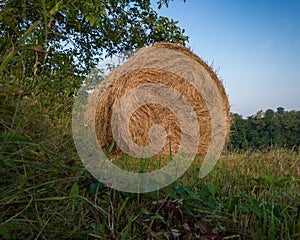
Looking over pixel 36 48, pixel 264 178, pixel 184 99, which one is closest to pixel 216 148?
pixel 184 99

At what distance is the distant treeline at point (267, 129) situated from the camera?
5359mm

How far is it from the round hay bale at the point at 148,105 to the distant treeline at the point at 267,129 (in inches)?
23.1

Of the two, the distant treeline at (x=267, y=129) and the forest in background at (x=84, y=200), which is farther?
the distant treeline at (x=267, y=129)

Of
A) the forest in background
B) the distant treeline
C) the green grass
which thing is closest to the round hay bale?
the distant treeline

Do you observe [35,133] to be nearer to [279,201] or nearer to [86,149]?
[86,149]

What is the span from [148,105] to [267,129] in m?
2.85

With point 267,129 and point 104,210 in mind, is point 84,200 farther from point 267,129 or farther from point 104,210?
point 267,129

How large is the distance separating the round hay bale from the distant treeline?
586 millimetres

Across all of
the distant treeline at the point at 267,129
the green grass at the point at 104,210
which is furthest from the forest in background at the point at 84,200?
the distant treeline at the point at 267,129

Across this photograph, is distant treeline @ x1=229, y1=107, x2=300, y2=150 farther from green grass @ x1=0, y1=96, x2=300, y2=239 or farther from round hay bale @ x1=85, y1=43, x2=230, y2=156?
green grass @ x1=0, y1=96, x2=300, y2=239

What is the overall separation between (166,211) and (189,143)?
131 inches

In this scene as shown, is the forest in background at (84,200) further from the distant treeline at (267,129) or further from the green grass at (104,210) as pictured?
the distant treeline at (267,129)

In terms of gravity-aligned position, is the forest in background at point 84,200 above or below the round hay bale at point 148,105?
below

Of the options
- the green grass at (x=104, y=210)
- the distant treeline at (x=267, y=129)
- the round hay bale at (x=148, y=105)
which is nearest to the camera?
the green grass at (x=104, y=210)
